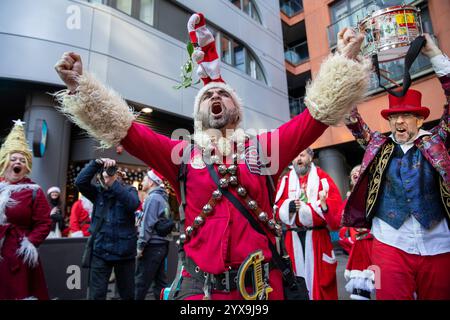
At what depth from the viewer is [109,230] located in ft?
11.2

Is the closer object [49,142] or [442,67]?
[442,67]

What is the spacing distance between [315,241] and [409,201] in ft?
4.95

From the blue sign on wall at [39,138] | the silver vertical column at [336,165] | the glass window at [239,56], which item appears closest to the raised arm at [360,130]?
the blue sign on wall at [39,138]

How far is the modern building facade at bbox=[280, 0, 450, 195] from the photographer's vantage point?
28.8 ft

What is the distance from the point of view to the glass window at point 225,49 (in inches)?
440

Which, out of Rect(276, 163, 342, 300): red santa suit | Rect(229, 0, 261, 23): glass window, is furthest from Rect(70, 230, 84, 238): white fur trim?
Rect(229, 0, 261, 23): glass window

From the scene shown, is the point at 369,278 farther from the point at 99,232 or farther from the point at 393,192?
the point at 99,232

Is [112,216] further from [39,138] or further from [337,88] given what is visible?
[39,138]

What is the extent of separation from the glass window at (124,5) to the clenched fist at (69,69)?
7.76 m

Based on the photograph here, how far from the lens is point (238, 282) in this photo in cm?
140

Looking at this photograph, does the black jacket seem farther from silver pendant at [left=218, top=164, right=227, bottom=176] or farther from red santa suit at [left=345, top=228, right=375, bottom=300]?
red santa suit at [left=345, top=228, right=375, bottom=300]

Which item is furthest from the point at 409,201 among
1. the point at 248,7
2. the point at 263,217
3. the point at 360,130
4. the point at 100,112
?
the point at 248,7

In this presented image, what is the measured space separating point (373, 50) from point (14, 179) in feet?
11.8

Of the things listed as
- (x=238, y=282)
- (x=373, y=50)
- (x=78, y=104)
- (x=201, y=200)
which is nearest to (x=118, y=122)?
(x=78, y=104)
